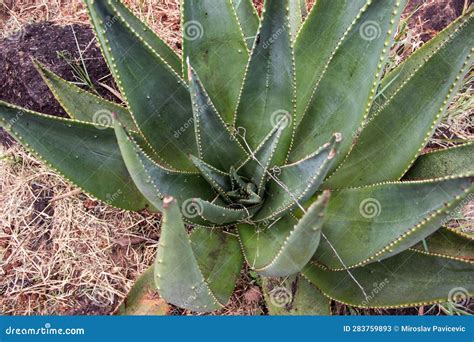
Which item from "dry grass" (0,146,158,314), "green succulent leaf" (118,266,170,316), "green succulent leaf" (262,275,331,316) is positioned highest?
"green succulent leaf" (262,275,331,316)

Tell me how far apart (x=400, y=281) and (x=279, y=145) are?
0.62 meters

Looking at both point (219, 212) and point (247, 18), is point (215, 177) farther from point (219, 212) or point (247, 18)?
point (247, 18)

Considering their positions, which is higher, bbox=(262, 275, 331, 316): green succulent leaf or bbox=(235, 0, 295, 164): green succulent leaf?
bbox=(235, 0, 295, 164): green succulent leaf

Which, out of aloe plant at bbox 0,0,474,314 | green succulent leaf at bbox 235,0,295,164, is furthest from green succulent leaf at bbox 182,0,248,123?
green succulent leaf at bbox 235,0,295,164

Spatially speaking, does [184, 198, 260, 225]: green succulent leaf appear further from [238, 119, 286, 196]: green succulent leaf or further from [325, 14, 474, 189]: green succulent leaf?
[325, 14, 474, 189]: green succulent leaf

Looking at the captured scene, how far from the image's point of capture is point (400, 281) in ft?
5.56

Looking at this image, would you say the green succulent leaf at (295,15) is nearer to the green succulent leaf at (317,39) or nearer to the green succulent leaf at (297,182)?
the green succulent leaf at (317,39)

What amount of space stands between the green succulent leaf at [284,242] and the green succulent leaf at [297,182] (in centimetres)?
6

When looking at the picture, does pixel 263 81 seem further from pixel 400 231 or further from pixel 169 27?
pixel 169 27

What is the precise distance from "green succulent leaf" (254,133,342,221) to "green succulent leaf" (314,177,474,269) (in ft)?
0.57

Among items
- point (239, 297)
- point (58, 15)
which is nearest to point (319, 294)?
point (239, 297)

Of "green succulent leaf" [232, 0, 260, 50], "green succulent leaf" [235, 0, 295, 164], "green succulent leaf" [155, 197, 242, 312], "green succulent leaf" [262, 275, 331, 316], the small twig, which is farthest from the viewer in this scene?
the small twig

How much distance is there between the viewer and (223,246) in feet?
5.83

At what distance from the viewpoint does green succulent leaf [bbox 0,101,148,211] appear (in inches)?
61.4
